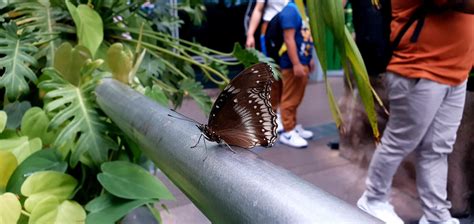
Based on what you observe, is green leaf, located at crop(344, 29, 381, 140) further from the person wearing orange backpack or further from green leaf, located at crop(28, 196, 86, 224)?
the person wearing orange backpack

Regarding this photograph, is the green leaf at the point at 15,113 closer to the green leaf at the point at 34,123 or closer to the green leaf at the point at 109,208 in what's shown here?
the green leaf at the point at 34,123

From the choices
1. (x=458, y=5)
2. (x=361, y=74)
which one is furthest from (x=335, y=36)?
(x=458, y=5)

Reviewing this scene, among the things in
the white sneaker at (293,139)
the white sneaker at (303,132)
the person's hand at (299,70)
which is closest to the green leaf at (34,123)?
the person's hand at (299,70)

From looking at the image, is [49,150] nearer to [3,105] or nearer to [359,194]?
[3,105]

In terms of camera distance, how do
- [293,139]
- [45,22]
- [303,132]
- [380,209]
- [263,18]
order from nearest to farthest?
1. [45,22]
2. [380,209]
3. [263,18]
4. [293,139]
5. [303,132]

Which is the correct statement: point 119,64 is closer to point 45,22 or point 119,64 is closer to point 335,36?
point 45,22

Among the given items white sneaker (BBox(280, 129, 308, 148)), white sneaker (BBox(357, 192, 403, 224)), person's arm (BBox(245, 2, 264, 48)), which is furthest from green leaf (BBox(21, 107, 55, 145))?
white sneaker (BBox(280, 129, 308, 148))
